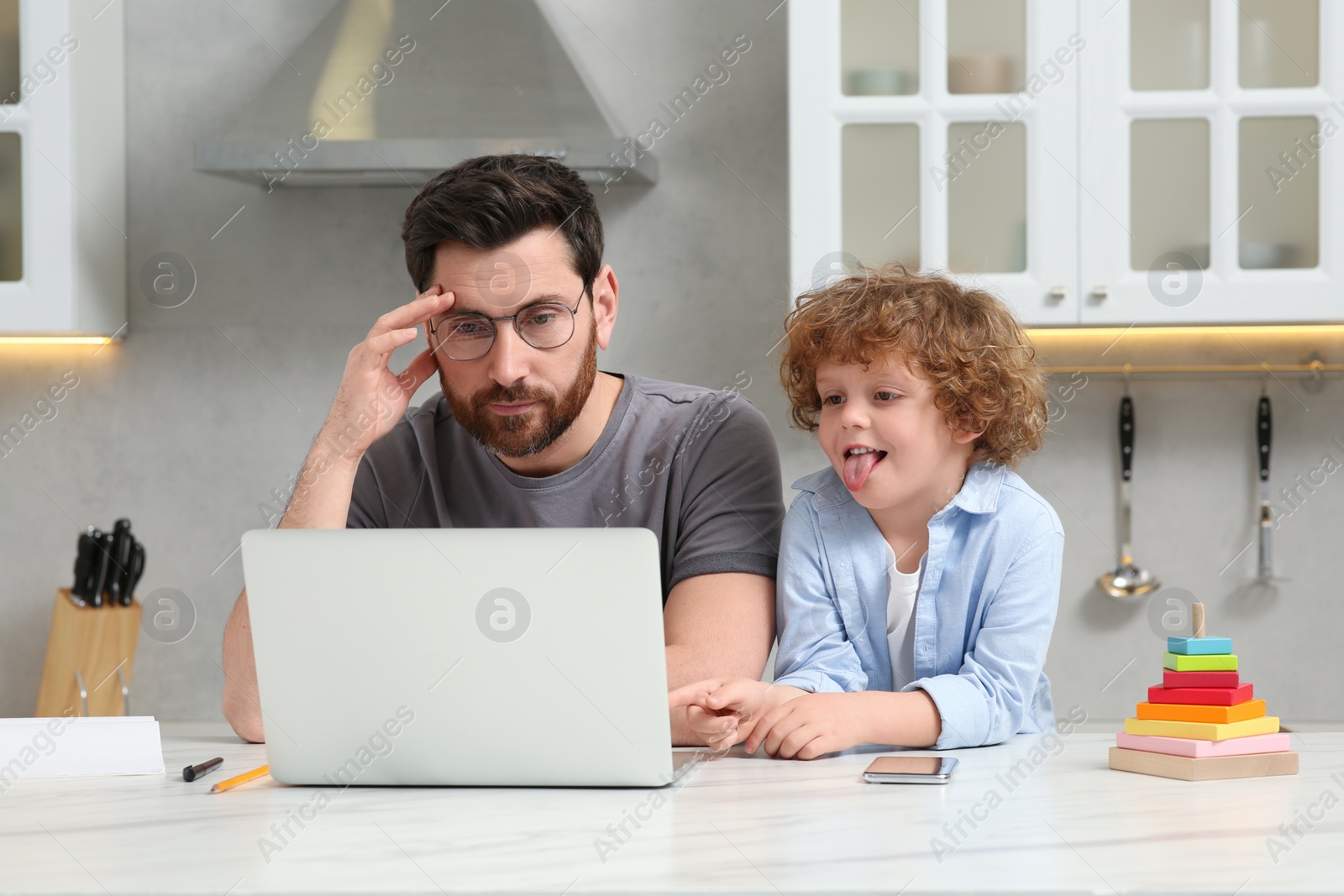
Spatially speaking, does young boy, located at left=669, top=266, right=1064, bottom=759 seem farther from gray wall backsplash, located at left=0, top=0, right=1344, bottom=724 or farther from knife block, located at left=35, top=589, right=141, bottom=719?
knife block, located at left=35, top=589, right=141, bottom=719

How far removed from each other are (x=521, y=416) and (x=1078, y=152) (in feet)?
3.67

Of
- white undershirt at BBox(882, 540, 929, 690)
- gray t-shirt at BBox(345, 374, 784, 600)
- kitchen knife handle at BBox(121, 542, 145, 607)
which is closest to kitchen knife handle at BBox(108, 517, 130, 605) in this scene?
kitchen knife handle at BBox(121, 542, 145, 607)

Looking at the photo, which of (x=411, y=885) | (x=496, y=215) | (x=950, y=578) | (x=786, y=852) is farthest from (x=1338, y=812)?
(x=496, y=215)

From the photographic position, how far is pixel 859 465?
1.31 m

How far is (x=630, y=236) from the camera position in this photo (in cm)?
233

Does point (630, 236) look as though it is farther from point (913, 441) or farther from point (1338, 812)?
point (1338, 812)

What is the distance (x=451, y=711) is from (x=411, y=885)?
22 centimetres

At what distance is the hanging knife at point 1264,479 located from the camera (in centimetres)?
222

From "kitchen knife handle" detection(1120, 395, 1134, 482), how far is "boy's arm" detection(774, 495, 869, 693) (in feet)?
3.73

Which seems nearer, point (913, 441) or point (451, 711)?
point (451, 711)

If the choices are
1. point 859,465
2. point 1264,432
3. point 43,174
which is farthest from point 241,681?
point 1264,432

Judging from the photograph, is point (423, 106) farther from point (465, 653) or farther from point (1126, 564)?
point (1126, 564)

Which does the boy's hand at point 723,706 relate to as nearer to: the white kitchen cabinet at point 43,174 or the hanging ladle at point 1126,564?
the hanging ladle at point 1126,564

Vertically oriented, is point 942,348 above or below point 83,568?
above
